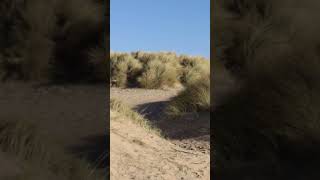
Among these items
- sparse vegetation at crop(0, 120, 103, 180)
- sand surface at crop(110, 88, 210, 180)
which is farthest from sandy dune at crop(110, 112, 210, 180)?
sparse vegetation at crop(0, 120, 103, 180)

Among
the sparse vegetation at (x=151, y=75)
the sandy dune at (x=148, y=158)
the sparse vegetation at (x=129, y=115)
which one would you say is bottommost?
the sandy dune at (x=148, y=158)

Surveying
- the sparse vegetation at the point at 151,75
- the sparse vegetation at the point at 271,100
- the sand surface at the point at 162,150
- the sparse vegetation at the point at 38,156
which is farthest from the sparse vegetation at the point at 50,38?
the sparse vegetation at the point at 38,156

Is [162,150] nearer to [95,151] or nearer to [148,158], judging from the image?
[148,158]

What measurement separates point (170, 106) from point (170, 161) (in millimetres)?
2868

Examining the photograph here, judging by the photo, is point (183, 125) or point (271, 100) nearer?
point (271, 100)

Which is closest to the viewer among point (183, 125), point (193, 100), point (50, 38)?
point (183, 125)

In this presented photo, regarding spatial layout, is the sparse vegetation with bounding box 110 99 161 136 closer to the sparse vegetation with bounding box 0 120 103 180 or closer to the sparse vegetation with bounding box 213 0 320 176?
the sparse vegetation with bounding box 213 0 320 176

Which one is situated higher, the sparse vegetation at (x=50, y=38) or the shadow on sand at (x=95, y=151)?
the sparse vegetation at (x=50, y=38)

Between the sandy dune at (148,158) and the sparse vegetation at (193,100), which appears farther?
the sparse vegetation at (193,100)

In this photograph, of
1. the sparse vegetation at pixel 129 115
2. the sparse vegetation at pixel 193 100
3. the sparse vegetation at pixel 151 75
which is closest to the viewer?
the sparse vegetation at pixel 129 115

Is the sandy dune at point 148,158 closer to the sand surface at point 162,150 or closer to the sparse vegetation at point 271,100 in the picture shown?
the sand surface at point 162,150

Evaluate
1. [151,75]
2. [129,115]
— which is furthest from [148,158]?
[151,75]

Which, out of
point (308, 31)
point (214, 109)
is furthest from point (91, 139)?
point (308, 31)

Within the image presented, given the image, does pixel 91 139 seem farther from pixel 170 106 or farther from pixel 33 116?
pixel 170 106
